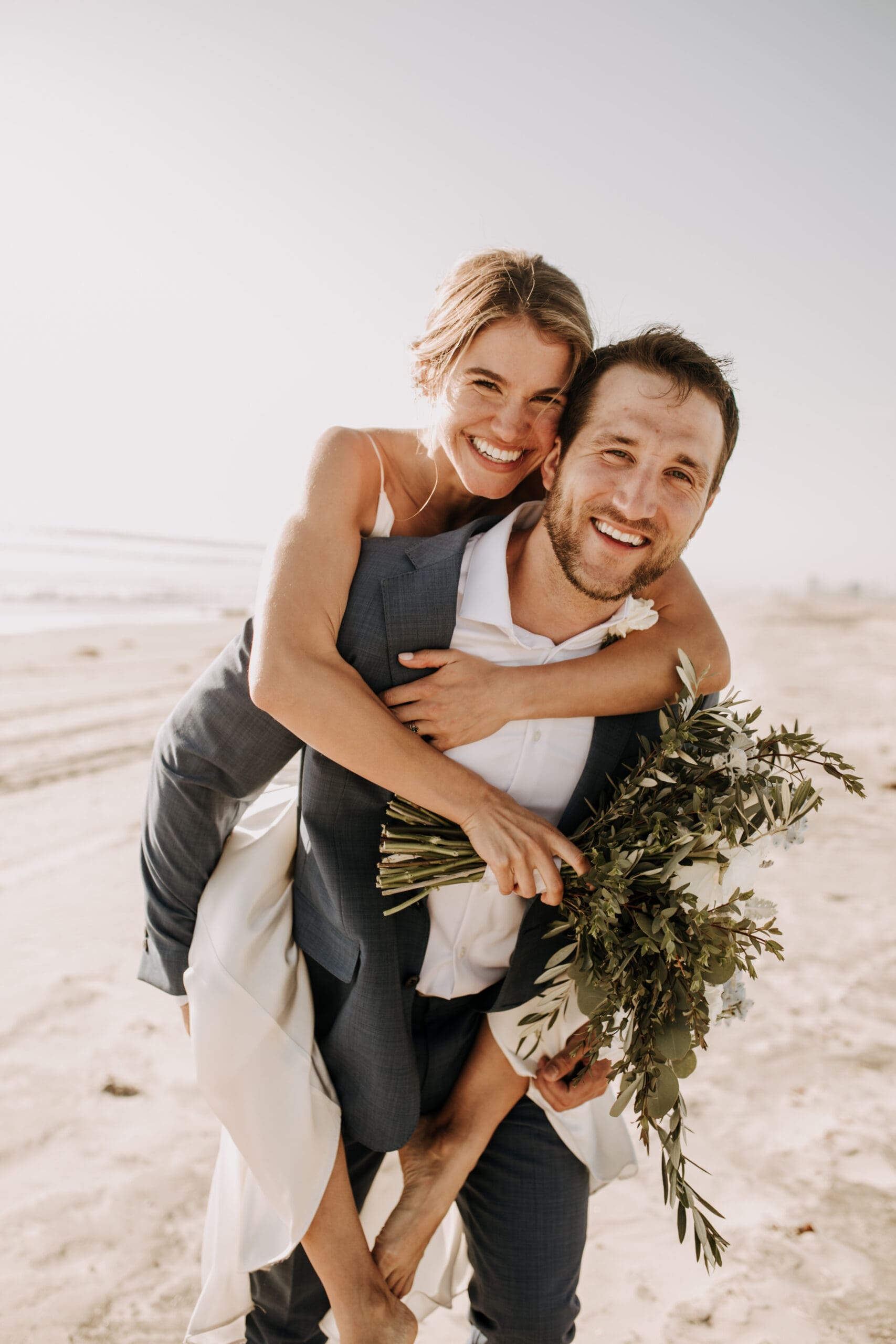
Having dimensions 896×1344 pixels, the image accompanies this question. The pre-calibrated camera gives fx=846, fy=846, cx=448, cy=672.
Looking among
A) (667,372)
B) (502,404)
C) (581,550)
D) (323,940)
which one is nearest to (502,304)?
(502,404)

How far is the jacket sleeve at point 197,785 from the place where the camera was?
224 cm

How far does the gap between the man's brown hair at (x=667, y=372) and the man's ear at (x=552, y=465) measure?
0.11ft

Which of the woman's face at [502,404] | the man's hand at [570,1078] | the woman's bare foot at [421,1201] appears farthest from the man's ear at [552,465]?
the woman's bare foot at [421,1201]

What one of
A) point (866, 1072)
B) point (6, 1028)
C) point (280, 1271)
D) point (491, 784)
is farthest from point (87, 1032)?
point (866, 1072)

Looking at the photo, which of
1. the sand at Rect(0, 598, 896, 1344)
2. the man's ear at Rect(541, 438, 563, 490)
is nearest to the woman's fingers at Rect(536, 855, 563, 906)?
the man's ear at Rect(541, 438, 563, 490)

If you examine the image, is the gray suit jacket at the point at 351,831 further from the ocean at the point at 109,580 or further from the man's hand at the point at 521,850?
the ocean at the point at 109,580

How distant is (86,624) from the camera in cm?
1545

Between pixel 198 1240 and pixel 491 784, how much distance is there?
2109mm

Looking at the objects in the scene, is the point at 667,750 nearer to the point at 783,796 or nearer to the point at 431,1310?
the point at 783,796

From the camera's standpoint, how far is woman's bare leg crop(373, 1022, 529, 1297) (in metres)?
2.39

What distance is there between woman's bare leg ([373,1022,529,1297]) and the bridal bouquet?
0.54m

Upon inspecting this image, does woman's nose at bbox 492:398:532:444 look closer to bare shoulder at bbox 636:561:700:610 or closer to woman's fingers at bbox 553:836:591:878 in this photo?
bare shoulder at bbox 636:561:700:610

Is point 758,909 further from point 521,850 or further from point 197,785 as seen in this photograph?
point 197,785

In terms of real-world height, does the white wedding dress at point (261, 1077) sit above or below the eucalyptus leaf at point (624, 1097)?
below
